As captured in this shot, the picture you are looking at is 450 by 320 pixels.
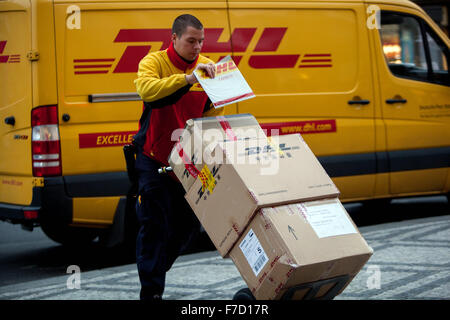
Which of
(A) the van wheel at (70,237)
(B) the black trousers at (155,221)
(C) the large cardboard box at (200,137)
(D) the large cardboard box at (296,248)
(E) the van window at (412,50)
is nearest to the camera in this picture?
(D) the large cardboard box at (296,248)

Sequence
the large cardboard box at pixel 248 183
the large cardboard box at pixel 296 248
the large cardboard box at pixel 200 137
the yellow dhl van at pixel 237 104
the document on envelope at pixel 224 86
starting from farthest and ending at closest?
the yellow dhl van at pixel 237 104, the large cardboard box at pixel 200 137, the document on envelope at pixel 224 86, the large cardboard box at pixel 248 183, the large cardboard box at pixel 296 248

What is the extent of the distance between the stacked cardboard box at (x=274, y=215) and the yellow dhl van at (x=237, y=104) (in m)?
2.71

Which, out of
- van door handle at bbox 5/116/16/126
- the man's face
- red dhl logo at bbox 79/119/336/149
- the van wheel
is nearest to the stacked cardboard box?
the man's face

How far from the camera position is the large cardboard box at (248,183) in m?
3.44

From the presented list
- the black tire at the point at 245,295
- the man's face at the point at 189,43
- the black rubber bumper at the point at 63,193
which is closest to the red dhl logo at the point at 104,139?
the black rubber bumper at the point at 63,193

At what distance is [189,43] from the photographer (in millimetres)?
4023

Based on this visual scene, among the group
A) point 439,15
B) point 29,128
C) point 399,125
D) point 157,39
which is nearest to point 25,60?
point 29,128

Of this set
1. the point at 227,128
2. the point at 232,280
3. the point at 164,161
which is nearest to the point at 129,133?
the point at 232,280

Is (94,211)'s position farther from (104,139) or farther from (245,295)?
(245,295)

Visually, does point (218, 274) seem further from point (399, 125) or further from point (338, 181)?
point (399, 125)

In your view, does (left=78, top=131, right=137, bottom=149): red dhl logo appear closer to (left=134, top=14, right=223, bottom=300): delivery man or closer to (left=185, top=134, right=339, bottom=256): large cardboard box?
(left=134, top=14, right=223, bottom=300): delivery man

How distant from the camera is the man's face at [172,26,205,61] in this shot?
399 cm

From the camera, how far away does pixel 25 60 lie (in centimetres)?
617

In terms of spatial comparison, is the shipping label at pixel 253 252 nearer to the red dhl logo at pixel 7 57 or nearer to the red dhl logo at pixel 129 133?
the red dhl logo at pixel 129 133
